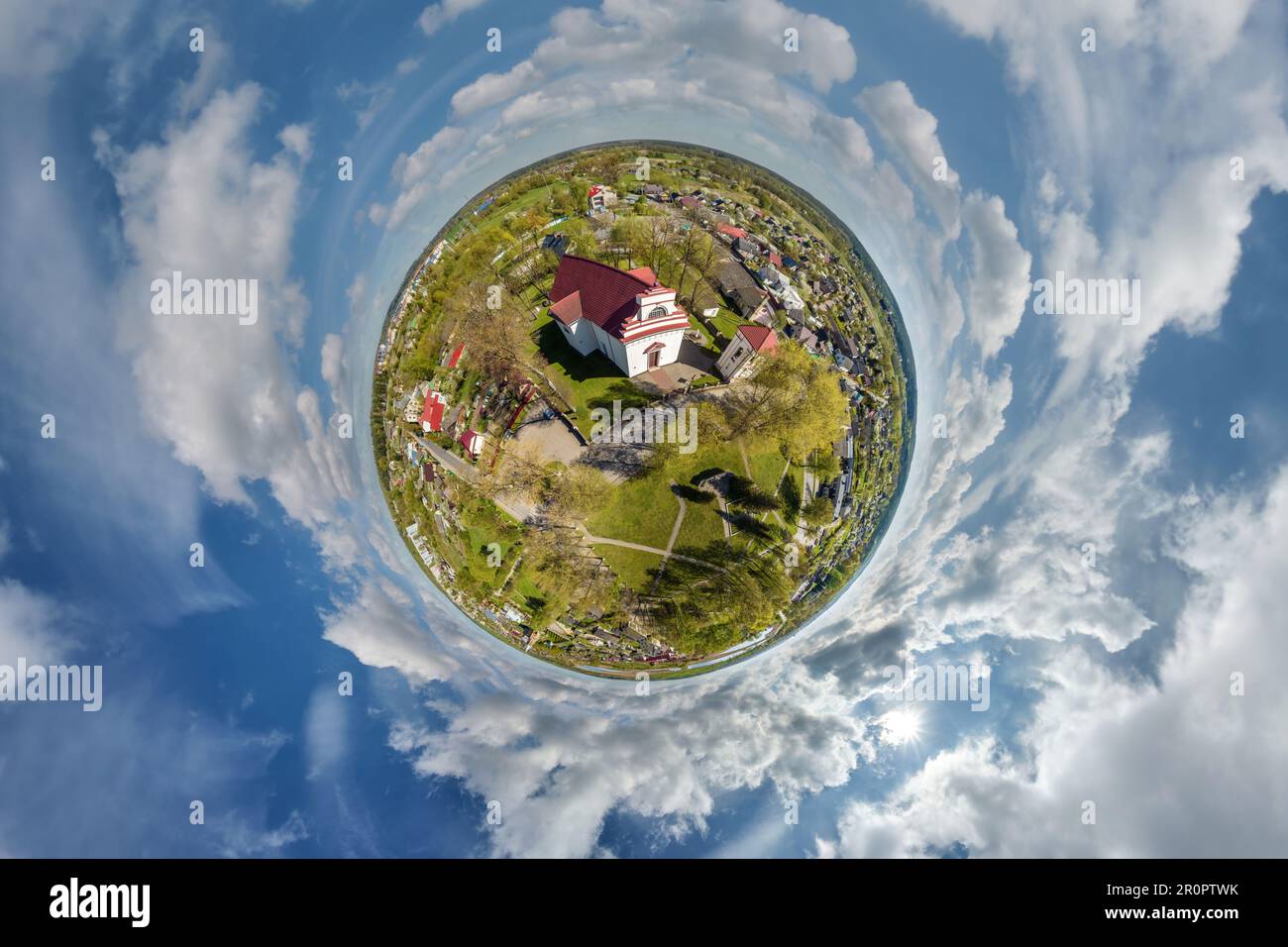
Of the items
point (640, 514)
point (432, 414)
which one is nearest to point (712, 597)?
point (640, 514)

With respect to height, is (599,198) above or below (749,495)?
above

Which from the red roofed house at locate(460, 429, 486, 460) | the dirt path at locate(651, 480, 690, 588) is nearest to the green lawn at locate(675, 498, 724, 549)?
the dirt path at locate(651, 480, 690, 588)

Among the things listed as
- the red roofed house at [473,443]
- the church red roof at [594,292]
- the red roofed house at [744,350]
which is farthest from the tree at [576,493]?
the red roofed house at [744,350]

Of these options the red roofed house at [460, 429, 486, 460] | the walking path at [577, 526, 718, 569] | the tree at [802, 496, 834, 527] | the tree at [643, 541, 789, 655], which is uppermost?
the red roofed house at [460, 429, 486, 460]

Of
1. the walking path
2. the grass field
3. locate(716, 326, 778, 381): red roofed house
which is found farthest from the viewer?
the grass field

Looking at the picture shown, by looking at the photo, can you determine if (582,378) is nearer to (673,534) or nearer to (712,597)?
(673,534)

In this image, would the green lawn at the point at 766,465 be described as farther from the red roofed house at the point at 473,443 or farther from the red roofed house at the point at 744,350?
the red roofed house at the point at 473,443

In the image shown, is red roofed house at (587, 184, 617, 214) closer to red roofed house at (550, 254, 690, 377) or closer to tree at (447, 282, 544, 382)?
red roofed house at (550, 254, 690, 377)
